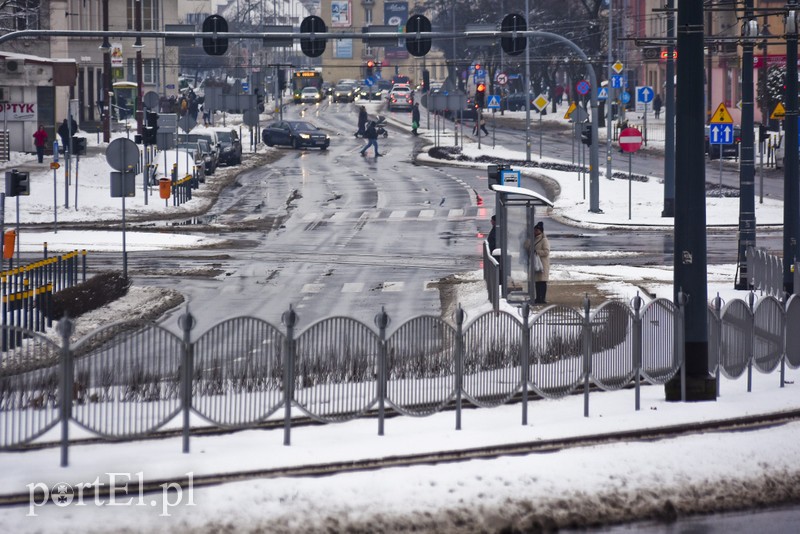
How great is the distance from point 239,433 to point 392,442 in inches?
56.7

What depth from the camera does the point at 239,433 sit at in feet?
41.3

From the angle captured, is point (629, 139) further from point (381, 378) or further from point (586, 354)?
point (381, 378)

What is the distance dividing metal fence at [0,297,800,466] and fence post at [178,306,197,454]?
0.04 ft

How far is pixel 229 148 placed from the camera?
2429 inches

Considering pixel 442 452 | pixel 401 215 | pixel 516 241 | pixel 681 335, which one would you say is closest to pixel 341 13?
pixel 401 215

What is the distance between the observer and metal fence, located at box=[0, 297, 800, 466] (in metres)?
11.6

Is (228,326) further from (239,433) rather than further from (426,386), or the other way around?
(426,386)

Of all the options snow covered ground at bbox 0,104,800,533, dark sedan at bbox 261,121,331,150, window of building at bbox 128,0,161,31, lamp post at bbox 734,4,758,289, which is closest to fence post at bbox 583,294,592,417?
snow covered ground at bbox 0,104,800,533

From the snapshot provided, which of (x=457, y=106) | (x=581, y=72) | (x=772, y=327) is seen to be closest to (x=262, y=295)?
(x=772, y=327)

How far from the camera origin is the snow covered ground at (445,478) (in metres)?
9.89

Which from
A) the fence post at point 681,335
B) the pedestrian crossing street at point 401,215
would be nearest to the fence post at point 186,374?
the fence post at point 681,335

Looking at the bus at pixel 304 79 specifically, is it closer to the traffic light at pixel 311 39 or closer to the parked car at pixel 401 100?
the parked car at pixel 401 100

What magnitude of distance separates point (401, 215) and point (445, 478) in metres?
32.7

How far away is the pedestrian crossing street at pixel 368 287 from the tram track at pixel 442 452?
14035 millimetres
